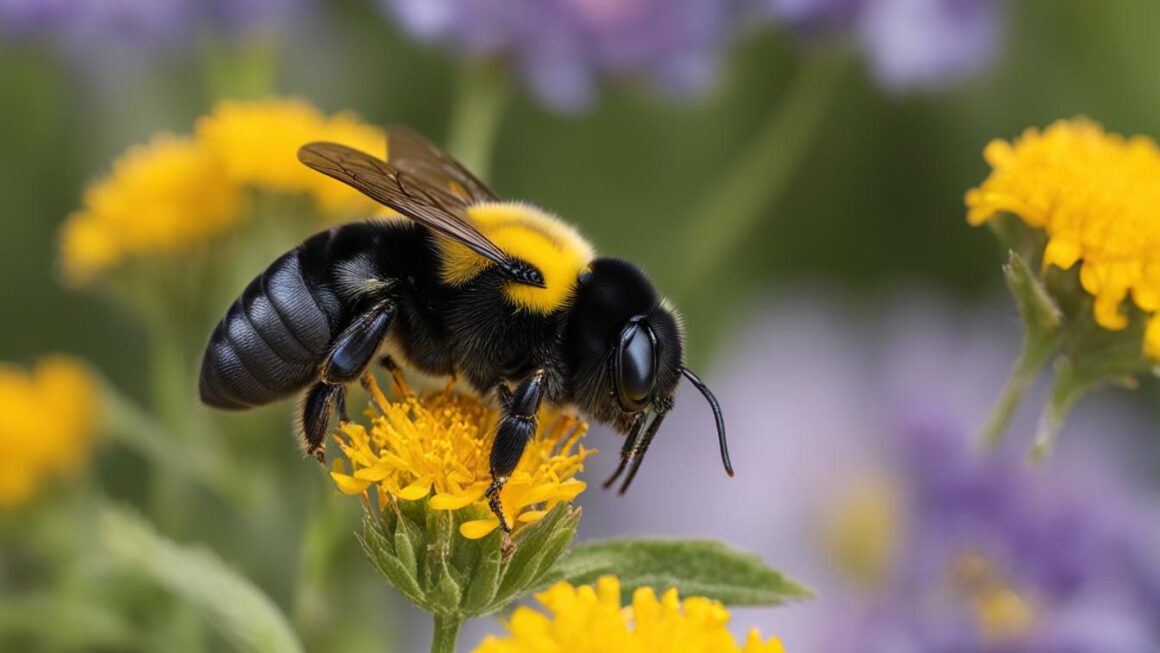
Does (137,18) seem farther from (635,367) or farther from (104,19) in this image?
(635,367)

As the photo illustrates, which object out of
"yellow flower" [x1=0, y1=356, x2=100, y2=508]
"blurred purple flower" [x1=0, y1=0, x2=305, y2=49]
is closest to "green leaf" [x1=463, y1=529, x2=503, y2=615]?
"yellow flower" [x1=0, y1=356, x2=100, y2=508]

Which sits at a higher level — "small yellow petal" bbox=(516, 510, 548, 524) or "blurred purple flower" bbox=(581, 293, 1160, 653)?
"blurred purple flower" bbox=(581, 293, 1160, 653)

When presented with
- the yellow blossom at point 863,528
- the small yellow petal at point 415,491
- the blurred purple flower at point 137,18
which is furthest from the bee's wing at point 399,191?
the yellow blossom at point 863,528

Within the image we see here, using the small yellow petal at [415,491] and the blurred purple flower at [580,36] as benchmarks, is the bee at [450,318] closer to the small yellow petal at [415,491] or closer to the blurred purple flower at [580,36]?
the small yellow petal at [415,491]

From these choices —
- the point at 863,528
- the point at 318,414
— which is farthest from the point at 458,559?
the point at 863,528

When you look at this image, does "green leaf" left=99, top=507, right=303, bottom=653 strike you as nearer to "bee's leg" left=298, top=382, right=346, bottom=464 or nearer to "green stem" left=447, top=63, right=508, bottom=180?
"bee's leg" left=298, top=382, right=346, bottom=464

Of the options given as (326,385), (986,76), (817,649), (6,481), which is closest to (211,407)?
(326,385)
